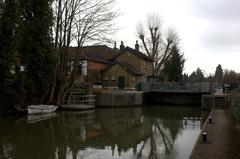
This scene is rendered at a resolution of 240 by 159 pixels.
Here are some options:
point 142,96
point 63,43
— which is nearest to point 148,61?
point 142,96

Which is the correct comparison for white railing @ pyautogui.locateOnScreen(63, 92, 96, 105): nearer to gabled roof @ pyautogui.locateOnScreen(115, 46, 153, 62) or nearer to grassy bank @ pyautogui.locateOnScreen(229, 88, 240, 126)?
grassy bank @ pyautogui.locateOnScreen(229, 88, 240, 126)

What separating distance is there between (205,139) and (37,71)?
17792 mm

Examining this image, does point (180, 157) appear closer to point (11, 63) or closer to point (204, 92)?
point (11, 63)

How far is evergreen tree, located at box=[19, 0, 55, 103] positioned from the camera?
87.0 ft

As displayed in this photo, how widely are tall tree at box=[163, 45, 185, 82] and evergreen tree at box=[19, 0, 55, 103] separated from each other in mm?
32571

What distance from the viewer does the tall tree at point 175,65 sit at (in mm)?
56719

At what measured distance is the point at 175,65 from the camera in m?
57.3

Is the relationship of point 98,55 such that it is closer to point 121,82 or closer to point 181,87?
point 121,82

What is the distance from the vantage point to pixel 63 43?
99.3 feet

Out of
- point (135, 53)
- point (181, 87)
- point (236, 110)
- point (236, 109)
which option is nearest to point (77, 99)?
point (181, 87)

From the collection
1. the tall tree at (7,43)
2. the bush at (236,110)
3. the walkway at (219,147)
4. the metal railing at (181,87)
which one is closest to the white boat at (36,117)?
the tall tree at (7,43)

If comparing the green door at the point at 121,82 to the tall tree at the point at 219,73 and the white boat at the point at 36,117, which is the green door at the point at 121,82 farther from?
the tall tree at the point at 219,73

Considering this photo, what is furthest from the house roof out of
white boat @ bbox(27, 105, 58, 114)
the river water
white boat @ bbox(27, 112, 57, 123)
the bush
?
the bush

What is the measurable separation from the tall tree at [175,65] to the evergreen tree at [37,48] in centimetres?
3257
